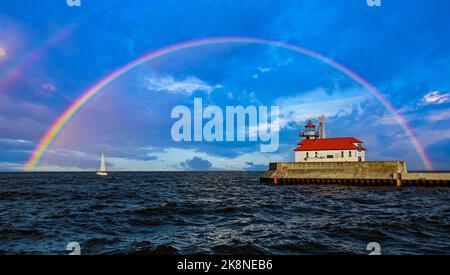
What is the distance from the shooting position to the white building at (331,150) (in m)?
60.9

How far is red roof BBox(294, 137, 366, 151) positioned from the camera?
61306mm

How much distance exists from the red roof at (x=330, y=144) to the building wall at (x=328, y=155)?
2.28 feet

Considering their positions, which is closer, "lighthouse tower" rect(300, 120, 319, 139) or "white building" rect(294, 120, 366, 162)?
"white building" rect(294, 120, 366, 162)

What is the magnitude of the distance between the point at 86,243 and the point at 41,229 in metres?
5.82

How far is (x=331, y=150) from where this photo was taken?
2457 inches

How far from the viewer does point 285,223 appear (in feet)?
63.5

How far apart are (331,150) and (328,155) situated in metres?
1.26

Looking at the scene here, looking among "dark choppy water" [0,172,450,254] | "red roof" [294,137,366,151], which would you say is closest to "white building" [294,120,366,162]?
"red roof" [294,137,366,151]

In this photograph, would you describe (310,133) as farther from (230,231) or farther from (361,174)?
(230,231)

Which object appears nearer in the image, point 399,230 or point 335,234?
point 335,234

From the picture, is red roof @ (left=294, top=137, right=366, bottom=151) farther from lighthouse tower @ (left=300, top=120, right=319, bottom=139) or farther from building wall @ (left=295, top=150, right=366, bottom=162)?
lighthouse tower @ (left=300, top=120, right=319, bottom=139)

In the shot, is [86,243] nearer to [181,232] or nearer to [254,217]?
[181,232]

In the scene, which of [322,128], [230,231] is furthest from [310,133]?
[230,231]
